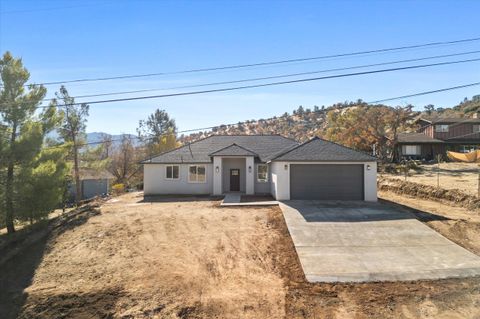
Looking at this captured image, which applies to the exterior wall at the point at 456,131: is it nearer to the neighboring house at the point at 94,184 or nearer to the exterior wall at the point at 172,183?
the exterior wall at the point at 172,183

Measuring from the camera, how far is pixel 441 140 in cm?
4097

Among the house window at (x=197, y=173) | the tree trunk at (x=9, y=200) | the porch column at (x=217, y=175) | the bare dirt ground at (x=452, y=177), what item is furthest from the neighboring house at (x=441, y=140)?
the tree trunk at (x=9, y=200)

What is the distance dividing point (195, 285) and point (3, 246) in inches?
449

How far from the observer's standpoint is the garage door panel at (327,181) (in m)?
19.1

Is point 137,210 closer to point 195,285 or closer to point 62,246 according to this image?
point 62,246

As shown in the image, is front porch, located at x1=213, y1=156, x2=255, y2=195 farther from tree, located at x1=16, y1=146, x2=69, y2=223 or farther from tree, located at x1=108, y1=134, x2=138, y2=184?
tree, located at x1=108, y1=134, x2=138, y2=184

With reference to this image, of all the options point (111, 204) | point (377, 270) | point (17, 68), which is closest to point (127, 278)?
point (377, 270)

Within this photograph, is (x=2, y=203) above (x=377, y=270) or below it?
above

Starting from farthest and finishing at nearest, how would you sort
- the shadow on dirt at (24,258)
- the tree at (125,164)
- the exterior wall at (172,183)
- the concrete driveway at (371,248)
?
the tree at (125,164) < the exterior wall at (172,183) < the shadow on dirt at (24,258) < the concrete driveway at (371,248)

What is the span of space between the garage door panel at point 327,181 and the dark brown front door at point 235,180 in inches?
224

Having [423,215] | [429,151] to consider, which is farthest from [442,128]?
[423,215]

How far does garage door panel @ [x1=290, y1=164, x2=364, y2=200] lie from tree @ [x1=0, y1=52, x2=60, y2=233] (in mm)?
13939

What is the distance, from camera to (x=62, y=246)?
535 inches

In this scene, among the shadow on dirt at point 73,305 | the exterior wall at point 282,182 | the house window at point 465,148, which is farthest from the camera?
the house window at point 465,148
